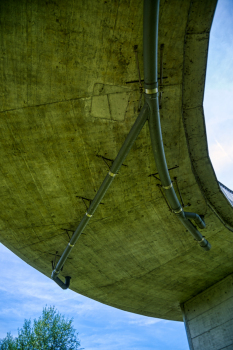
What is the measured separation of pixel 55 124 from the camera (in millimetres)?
8289

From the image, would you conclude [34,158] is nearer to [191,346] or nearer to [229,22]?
[229,22]

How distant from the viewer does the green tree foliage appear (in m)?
25.2

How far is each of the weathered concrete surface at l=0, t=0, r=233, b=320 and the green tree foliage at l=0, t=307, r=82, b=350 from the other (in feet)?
51.8

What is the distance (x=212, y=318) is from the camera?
1488 centimetres

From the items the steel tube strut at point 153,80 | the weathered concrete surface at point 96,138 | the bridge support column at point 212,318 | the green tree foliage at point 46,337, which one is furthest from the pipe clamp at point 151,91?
the green tree foliage at point 46,337

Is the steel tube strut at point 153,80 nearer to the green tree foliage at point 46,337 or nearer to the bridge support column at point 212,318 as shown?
the bridge support column at point 212,318

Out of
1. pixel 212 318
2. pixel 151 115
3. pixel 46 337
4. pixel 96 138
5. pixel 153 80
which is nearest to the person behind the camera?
pixel 153 80

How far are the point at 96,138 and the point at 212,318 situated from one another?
493 inches

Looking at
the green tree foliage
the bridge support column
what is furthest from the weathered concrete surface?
the green tree foliage

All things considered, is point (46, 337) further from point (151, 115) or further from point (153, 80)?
point (153, 80)

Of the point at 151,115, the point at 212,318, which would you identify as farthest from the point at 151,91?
the point at 212,318

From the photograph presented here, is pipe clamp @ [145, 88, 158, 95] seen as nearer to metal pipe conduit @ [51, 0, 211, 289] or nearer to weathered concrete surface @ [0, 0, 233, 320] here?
metal pipe conduit @ [51, 0, 211, 289]

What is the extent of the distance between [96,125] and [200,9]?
4169mm

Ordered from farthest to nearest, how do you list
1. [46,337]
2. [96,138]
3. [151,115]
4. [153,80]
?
[46,337], [96,138], [151,115], [153,80]
